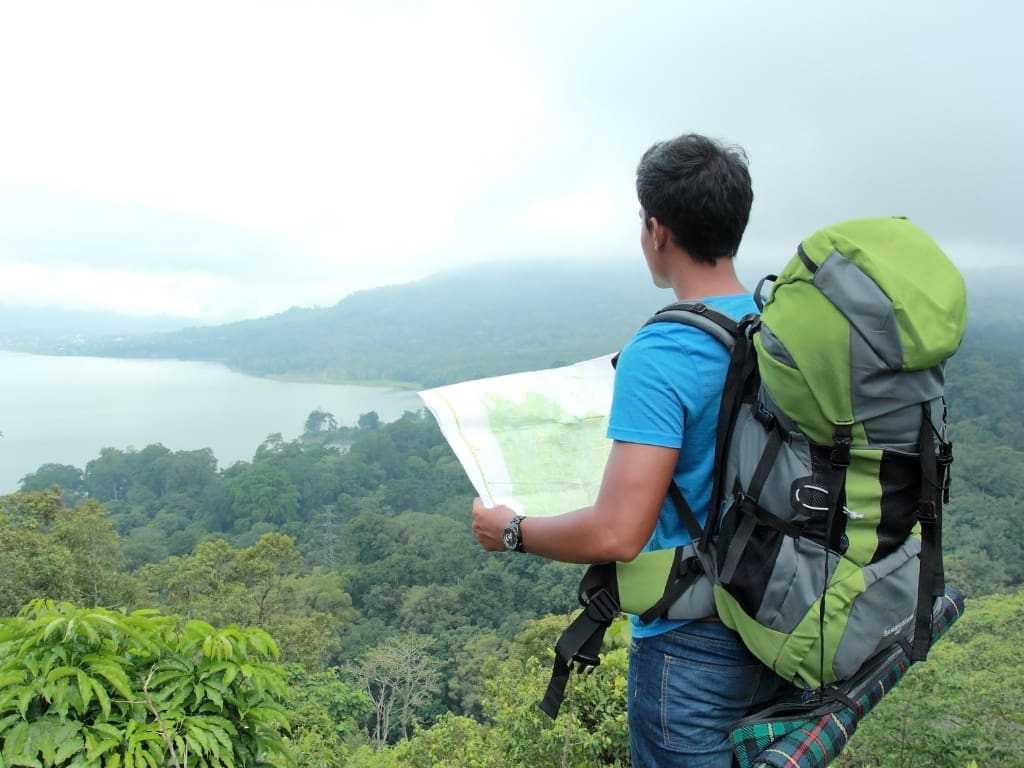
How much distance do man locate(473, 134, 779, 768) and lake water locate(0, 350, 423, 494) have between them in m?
49.6

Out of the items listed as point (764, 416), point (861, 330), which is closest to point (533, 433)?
point (764, 416)

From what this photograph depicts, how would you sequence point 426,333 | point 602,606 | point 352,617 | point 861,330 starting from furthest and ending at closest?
point 426,333
point 352,617
point 602,606
point 861,330

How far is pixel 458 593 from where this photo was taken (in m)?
22.6

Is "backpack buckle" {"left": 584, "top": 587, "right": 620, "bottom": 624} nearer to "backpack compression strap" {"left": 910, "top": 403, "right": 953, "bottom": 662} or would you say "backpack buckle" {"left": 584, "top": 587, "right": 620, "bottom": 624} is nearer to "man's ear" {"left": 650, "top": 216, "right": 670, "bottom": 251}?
"backpack compression strap" {"left": 910, "top": 403, "right": 953, "bottom": 662}

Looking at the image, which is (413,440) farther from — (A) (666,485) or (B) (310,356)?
(B) (310,356)

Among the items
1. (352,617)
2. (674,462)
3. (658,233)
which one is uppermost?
(658,233)

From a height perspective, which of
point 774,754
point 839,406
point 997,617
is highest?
point 839,406

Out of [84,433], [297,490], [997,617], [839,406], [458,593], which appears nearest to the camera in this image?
[839,406]

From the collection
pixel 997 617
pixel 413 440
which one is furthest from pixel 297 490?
pixel 997 617

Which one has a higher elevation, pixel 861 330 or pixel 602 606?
pixel 861 330

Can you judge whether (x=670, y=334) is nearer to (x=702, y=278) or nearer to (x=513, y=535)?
Answer: (x=702, y=278)

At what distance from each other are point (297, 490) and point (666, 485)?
37860 mm

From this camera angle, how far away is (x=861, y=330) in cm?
74

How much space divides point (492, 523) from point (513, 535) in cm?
4
